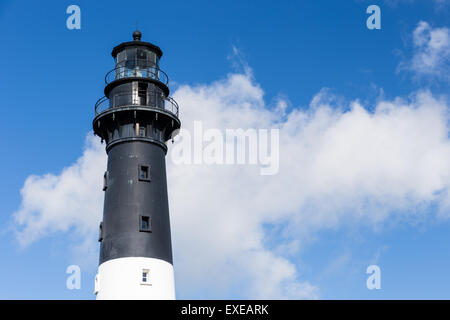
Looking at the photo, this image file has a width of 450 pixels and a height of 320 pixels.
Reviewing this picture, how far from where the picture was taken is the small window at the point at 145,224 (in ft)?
128

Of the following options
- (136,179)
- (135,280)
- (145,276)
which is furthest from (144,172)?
(135,280)

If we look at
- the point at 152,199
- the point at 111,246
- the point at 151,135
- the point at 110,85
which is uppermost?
the point at 110,85

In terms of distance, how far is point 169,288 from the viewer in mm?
38656

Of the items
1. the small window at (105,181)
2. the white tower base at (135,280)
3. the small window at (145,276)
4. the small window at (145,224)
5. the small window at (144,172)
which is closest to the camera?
the white tower base at (135,280)

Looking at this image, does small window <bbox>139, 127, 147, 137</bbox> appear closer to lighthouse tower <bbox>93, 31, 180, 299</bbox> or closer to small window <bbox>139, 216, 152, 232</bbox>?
lighthouse tower <bbox>93, 31, 180, 299</bbox>

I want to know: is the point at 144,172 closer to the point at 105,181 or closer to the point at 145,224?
the point at 105,181

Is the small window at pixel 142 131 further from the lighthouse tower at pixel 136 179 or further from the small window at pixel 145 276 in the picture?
the small window at pixel 145 276

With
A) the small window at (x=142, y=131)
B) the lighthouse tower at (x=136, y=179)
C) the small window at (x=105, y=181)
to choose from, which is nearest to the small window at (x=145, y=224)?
the lighthouse tower at (x=136, y=179)

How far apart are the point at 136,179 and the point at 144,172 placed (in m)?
0.85

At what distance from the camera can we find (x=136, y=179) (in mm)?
40375
